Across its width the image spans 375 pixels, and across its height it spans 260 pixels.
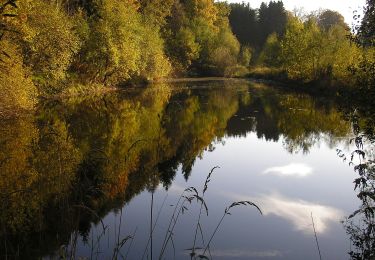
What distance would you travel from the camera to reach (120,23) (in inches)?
1577

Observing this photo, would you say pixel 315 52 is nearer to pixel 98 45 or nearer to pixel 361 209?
pixel 98 45

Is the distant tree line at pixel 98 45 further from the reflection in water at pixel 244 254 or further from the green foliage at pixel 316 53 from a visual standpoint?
the green foliage at pixel 316 53

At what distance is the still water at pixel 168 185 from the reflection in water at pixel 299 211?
44 millimetres

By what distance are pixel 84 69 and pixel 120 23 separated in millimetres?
5514

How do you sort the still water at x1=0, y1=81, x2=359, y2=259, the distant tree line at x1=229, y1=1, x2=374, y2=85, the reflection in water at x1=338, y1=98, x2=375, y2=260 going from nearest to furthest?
the reflection in water at x1=338, y1=98, x2=375, y2=260 < the still water at x1=0, y1=81, x2=359, y2=259 < the distant tree line at x1=229, y1=1, x2=374, y2=85

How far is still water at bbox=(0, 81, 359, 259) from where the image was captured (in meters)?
8.54

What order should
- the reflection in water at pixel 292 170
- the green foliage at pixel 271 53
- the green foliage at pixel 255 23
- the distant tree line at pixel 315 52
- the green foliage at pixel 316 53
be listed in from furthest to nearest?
the green foliage at pixel 255 23 → the green foliage at pixel 271 53 → the green foliage at pixel 316 53 → the distant tree line at pixel 315 52 → the reflection in water at pixel 292 170

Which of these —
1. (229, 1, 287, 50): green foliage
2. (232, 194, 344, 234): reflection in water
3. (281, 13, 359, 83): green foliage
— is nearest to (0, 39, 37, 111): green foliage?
(232, 194, 344, 234): reflection in water

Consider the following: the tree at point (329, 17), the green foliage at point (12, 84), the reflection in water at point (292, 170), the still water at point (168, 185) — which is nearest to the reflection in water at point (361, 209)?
the still water at point (168, 185)

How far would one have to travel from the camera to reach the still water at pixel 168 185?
28.0ft

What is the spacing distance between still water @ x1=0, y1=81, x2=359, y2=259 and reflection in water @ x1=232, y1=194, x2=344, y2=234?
4cm

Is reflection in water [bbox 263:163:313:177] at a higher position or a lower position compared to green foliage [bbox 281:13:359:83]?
lower

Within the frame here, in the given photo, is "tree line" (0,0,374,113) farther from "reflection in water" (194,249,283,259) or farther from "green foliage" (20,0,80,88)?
"reflection in water" (194,249,283,259)

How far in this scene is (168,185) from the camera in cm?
1354
